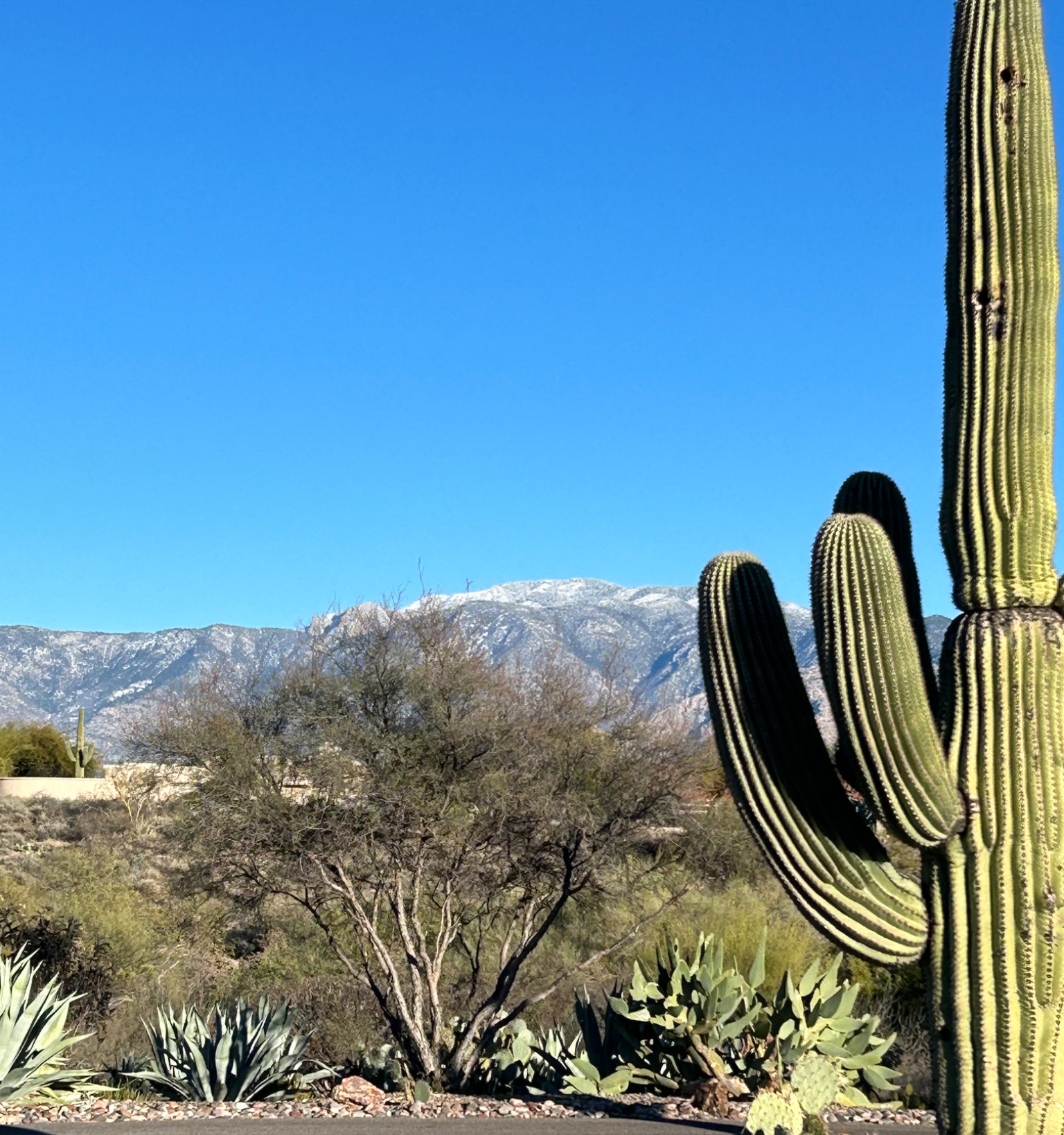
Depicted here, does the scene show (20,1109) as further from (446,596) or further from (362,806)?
(446,596)

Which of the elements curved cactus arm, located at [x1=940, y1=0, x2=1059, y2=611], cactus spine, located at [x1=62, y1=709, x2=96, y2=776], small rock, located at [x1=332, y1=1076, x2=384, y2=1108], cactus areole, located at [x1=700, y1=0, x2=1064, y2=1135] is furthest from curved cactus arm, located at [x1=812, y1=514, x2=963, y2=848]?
cactus spine, located at [x1=62, y1=709, x2=96, y2=776]

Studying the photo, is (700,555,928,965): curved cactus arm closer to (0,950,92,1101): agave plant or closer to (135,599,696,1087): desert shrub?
(0,950,92,1101): agave plant

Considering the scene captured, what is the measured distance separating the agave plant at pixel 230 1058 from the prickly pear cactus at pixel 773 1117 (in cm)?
634

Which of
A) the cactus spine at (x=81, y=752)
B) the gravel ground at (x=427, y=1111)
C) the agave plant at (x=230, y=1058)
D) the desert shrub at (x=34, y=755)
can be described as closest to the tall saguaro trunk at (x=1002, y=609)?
the gravel ground at (x=427, y=1111)

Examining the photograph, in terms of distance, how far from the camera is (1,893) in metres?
21.4

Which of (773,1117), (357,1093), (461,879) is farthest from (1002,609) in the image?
(461,879)

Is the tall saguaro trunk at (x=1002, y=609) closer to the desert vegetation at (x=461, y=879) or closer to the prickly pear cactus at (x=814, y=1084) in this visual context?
the prickly pear cactus at (x=814, y=1084)

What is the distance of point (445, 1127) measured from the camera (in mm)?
9719

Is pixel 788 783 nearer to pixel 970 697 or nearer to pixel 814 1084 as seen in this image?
pixel 970 697

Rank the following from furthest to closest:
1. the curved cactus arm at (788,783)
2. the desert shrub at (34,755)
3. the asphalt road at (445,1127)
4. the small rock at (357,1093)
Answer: the desert shrub at (34,755)
the small rock at (357,1093)
the asphalt road at (445,1127)
the curved cactus arm at (788,783)

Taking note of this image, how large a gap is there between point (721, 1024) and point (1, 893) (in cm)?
1473

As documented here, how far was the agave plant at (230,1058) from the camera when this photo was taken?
11.2 metres

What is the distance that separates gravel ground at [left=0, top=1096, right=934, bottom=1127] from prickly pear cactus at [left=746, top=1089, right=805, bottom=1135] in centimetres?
412

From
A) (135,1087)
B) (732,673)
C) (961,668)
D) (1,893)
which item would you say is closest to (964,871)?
(961,668)
